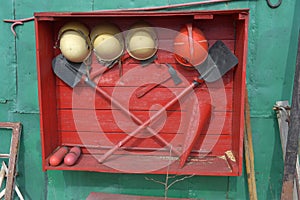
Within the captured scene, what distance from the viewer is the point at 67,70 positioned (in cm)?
202

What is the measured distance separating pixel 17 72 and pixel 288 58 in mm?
1797

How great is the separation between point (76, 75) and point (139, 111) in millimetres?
469

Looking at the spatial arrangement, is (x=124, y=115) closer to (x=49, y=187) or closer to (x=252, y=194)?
(x=49, y=187)

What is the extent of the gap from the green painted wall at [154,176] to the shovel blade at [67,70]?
25cm

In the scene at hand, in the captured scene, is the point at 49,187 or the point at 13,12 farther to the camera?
the point at 49,187

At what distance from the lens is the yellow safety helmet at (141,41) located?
1.90 meters

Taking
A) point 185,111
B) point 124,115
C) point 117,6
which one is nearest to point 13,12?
point 117,6

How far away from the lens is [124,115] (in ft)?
6.90

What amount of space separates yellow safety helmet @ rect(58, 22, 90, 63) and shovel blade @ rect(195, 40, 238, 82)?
2.32ft

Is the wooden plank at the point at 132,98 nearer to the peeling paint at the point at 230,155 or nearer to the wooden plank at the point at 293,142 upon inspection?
the peeling paint at the point at 230,155

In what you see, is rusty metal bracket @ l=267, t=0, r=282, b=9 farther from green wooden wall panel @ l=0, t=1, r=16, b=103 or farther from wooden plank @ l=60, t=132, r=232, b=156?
green wooden wall panel @ l=0, t=1, r=16, b=103

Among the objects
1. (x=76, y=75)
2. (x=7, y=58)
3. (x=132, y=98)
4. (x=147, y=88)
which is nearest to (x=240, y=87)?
(x=147, y=88)

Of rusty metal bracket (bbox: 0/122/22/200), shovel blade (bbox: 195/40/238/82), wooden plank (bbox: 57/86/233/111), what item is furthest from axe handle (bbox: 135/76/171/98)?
rusty metal bracket (bbox: 0/122/22/200)

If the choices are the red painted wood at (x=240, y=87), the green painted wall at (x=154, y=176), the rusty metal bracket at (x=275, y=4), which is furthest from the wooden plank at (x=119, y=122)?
the rusty metal bracket at (x=275, y=4)
